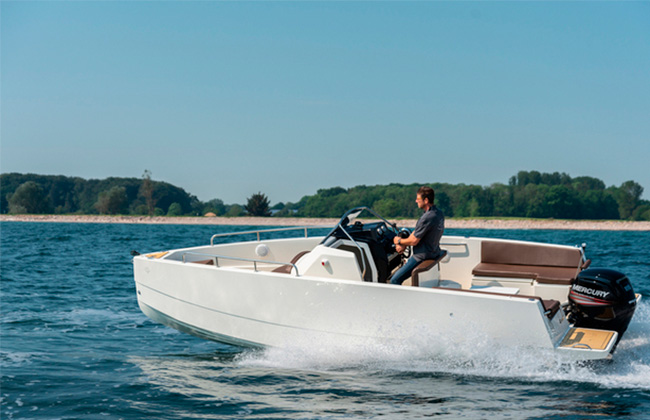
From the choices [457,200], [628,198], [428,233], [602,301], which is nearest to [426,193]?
[428,233]

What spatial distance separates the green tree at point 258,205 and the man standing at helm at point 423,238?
93261 mm

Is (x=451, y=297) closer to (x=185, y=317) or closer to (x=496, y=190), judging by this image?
(x=185, y=317)

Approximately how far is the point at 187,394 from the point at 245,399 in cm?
55

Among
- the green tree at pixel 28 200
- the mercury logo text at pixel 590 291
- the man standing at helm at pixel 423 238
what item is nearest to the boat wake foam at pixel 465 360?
the mercury logo text at pixel 590 291

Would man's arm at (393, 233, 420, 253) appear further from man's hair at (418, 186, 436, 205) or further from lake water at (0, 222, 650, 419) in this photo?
lake water at (0, 222, 650, 419)

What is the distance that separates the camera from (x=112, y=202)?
361 feet

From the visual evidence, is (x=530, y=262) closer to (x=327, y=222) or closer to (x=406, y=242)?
(x=406, y=242)

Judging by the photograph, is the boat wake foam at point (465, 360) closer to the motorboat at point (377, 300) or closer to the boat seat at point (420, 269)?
the motorboat at point (377, 300)

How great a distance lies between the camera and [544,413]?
4551 millimetres

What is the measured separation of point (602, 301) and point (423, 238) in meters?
1.71

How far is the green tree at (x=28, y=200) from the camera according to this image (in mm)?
106094

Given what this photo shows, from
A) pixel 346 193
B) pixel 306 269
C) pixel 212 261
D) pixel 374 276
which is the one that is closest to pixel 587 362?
pixel 374 276

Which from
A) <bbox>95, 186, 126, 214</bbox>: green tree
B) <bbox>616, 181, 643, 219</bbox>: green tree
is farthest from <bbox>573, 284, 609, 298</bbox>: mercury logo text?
<bbox>616, 181, 643, 219</bbox>: green tree

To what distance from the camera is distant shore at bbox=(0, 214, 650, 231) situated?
7819 cm
